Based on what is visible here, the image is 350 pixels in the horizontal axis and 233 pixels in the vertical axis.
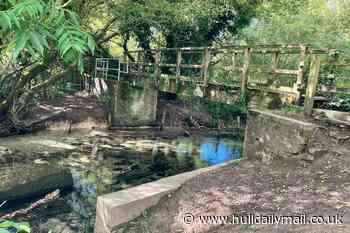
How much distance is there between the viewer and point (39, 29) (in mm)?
1545

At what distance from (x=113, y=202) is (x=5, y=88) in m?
7.38

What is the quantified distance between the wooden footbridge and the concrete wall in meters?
0.66

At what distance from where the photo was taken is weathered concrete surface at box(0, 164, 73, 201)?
6.54 m

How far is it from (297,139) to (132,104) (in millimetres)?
9462

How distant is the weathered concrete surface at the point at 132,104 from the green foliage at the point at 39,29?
11.5m

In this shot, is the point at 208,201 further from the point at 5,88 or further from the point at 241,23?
the point at 241,23

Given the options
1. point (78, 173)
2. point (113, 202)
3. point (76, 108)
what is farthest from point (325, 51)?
point (76, 108)

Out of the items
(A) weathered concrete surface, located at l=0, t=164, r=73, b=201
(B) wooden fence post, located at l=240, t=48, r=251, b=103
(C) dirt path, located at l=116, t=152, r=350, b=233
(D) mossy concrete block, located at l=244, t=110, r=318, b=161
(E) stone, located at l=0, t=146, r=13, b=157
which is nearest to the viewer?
(C) dirt path, located at l=116, t=152, r=350, b=233

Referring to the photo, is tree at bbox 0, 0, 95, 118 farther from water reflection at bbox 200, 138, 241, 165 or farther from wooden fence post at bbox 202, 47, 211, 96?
water reflection at bbox 200, 138, 241, 165

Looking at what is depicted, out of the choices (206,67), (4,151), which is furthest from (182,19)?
(4,151)

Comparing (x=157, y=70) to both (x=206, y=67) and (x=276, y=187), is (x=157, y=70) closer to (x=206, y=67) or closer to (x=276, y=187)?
(x=206, y=67)

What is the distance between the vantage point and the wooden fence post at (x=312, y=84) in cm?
559

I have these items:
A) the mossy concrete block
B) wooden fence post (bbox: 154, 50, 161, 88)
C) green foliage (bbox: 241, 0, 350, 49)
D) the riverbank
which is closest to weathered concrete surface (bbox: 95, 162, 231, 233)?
the riverbank

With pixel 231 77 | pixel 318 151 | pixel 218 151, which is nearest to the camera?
pixel 318 151
